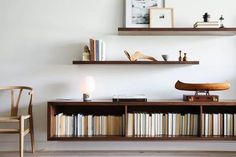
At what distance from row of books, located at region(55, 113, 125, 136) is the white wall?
28 cm

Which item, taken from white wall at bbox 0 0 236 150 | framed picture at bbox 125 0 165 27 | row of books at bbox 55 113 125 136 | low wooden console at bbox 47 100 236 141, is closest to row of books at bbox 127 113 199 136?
low wooden console at bbox 47 100 236 141

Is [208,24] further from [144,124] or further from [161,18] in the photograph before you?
[144,124]

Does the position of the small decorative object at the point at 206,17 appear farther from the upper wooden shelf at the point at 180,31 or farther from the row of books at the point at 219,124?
the row of books at the point at 219,124

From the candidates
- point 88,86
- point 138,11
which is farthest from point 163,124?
point 138,11

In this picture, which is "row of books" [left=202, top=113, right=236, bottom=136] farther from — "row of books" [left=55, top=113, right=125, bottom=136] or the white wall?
"row of books" [left=55, top=113, right=125, bottom=136]

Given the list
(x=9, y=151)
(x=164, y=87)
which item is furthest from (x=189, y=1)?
(x=9, y=151)

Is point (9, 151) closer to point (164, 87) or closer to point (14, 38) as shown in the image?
point (14, 38)

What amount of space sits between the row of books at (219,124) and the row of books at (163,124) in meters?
0.10

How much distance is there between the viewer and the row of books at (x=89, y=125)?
2832 millimetres

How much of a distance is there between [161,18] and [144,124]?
1.12m

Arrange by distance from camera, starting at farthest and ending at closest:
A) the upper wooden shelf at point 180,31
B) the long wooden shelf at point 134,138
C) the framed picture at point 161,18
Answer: the framed picture at point 161,18
the upper wooden shelf at point 180,31
the long wooden shelf at point 134,138

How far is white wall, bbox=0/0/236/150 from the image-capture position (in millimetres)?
3072

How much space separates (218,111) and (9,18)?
2445 mm

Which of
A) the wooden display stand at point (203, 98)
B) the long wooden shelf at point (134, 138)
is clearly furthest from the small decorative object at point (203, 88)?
the long wooden shelf at point (134, 138)
